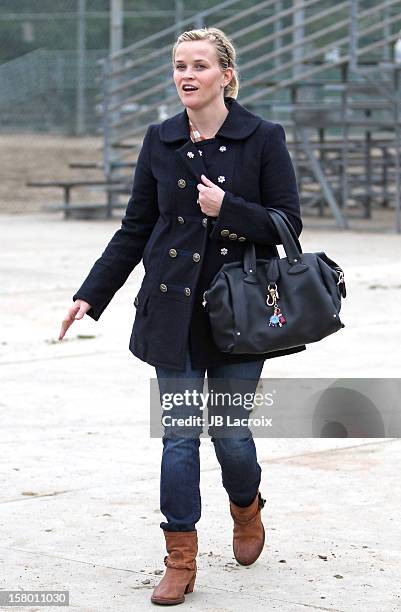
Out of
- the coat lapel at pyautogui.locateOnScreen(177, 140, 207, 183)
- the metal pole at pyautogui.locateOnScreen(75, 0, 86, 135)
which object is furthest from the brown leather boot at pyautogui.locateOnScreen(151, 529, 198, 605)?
the metal pole at pyautogui.locateOnScreen(75, 0, 86, 135)

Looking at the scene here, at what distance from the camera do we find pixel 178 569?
171 inches

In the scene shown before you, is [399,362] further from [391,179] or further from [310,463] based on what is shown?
[391,179]

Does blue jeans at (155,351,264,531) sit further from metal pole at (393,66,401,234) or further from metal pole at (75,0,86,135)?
metal pole at (75,0,86,135)

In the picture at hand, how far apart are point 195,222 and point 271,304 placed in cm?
37

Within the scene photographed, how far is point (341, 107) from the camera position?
18469mm

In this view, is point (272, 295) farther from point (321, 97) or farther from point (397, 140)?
point (321, 97)

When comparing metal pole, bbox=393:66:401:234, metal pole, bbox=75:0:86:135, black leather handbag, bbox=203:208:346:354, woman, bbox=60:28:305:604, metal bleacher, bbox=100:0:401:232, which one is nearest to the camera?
black leather handbag, bbox=203:208:346:354

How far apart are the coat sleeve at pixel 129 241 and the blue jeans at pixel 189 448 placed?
1.24ft

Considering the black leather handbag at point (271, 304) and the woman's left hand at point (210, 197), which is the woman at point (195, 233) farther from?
the black leather handbag at point (271, 304)

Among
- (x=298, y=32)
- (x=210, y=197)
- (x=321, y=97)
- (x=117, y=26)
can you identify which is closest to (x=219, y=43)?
(x=210, y=197)

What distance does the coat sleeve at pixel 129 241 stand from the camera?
457 centimetres

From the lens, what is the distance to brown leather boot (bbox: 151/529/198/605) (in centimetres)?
429

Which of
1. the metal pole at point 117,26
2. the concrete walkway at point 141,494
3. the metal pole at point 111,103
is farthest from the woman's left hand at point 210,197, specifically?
the metal pole at point 117,26

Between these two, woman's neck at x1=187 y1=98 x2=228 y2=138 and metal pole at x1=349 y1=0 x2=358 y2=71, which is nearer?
woman's neck at x1=187 y1=98 x2=228 y2=138
